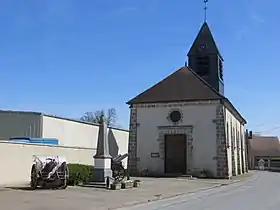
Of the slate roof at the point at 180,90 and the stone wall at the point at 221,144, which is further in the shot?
the slate roof at the point at 180,90

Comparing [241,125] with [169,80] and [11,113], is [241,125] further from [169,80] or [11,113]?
[11,113]

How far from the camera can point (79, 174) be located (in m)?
23.8

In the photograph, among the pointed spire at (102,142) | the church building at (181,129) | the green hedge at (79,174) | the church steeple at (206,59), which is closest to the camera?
the green hedge at (79,174)

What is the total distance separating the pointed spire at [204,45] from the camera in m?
45.0

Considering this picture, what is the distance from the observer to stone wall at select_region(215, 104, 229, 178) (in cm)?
3775

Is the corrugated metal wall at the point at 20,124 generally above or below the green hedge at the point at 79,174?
above

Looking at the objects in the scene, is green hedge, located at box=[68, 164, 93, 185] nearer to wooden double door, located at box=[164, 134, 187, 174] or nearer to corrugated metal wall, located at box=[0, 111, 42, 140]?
corrugated metal wall, located at box=[0, 111, 42, 140]

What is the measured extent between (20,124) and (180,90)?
44.6 feet

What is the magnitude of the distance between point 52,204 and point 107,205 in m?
1.79

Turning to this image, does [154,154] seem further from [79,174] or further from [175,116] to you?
[79,174]

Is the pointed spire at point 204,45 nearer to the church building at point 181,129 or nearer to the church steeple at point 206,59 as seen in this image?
the church steeple at point 206,59

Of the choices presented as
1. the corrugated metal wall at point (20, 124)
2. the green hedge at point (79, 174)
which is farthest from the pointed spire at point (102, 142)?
the corrugated metal wall at point (20, 124)

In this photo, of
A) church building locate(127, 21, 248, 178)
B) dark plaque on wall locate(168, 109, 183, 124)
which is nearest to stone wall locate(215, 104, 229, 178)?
church building locate(127, 21, 248, 178)

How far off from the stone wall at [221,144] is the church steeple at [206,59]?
253 inches
